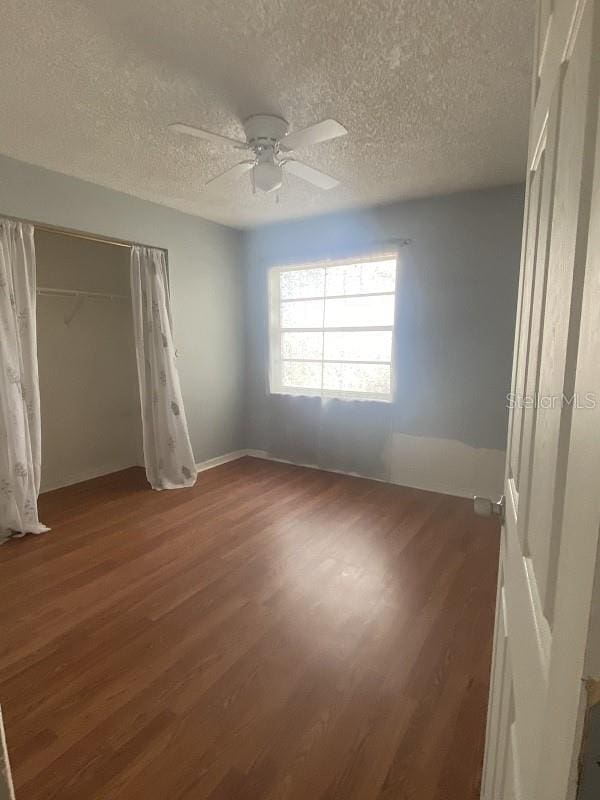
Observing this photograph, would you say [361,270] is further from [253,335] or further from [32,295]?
[32,295]

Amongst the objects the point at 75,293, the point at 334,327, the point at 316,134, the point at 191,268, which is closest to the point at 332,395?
the point at 334,327

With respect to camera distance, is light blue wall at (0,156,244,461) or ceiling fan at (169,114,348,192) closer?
ceiling fan at (169,114,348,192)

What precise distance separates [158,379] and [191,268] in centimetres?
113

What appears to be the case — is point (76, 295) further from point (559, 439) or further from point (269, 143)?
point (559, 439)

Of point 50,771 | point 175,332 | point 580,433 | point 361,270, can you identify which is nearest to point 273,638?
point 50,771

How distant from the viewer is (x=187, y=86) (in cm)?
177

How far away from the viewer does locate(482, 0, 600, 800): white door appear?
29 cm

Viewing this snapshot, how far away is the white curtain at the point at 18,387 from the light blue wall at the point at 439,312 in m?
2.20

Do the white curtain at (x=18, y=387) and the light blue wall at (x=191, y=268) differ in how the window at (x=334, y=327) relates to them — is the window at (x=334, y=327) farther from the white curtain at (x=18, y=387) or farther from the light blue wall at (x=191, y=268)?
the white curtain at (x=18, y=387)

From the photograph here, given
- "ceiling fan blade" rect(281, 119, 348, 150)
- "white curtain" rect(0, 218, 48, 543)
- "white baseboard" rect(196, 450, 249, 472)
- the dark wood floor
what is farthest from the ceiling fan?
"white baseboard" rect(196, 450, 249, 472)

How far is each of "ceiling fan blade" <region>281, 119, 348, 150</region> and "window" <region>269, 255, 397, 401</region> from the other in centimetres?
177

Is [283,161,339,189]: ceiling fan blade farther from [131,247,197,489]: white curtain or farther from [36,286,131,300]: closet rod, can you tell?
[36,286,131,300]: closet rod

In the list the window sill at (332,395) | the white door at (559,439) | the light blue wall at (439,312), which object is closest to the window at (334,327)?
the window sill at (332,395)

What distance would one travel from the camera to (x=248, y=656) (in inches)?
64.6
